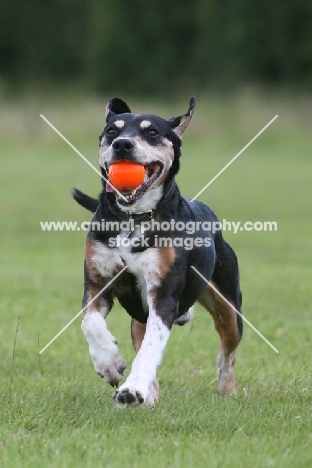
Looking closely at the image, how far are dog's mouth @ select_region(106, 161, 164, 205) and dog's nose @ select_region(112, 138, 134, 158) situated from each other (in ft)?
0.55

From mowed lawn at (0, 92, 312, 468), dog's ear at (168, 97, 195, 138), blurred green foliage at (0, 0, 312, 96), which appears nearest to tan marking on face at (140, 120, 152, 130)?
dog's ear at (168, 97, 195, 138)

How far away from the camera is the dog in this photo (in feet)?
19.0

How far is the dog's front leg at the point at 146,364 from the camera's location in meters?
5.18

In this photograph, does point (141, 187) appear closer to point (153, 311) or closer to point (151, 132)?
point (151, 132)

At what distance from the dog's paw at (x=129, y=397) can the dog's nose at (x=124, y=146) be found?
154cm

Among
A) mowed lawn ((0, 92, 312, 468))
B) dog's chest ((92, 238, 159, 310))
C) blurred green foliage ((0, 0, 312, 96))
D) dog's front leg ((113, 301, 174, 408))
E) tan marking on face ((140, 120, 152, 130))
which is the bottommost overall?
blurred green foliage ((0, 0, 312, 96))

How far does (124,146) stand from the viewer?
5.94 metres

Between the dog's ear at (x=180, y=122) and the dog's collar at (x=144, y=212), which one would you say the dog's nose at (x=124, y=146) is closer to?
the dog's collar at (x=144, y=212)

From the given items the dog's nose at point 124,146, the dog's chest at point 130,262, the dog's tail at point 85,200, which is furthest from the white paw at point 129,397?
the dog's tail at point 85,200

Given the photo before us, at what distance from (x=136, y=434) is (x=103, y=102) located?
108ft

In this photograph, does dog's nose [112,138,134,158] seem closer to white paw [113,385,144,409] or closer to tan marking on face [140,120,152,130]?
tan marking on face [140,120,152,130]

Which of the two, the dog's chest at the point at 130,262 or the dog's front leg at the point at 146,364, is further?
→ the dog's chest at the point at 130,262

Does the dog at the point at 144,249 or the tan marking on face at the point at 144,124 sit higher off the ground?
the tan marking on face at the point at 144,124

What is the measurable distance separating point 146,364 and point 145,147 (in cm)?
141
